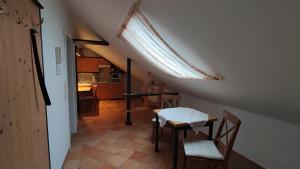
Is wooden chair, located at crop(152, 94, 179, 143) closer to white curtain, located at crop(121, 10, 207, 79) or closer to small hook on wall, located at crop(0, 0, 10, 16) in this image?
white curtain, located at crop(121, 10, 207, 79)

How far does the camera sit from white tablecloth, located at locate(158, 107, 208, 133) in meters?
2.33

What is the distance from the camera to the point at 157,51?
2572 mm

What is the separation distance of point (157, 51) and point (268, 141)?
1985 millimetres

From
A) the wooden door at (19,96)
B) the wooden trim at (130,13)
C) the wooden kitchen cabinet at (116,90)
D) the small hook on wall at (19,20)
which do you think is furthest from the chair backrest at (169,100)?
the wooden kitchen cabinet at (116,90)

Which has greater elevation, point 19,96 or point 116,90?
point 19,96

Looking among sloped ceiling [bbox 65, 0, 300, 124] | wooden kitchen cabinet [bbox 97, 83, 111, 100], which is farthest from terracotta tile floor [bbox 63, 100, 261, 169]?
wooden kitchen cabinet [bbox 97, 83, 111, 100]

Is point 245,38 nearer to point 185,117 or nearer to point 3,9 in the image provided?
point 3,9

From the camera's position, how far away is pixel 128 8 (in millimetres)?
1675

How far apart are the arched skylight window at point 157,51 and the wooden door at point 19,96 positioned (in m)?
1.07

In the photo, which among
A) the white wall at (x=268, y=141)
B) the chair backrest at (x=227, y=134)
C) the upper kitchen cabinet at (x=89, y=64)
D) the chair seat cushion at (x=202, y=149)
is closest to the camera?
the chair backrest at (x=227, y=134)

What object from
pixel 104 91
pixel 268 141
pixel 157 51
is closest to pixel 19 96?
pixel 157 51

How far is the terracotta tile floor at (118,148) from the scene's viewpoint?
2508 mm

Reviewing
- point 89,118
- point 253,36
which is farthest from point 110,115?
point 253,36

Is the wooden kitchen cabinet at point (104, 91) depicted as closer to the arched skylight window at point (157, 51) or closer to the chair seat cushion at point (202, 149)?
the arched skylight window at point (157, 51)
